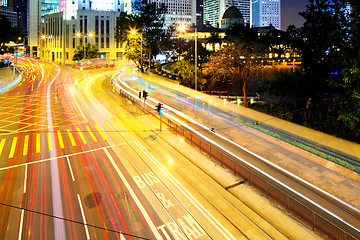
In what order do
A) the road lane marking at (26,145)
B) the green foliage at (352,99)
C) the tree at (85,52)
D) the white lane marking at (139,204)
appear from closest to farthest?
1. the white lane marking at (139,204)
2. the road lane marking at (26,145)
3. the green foliage at (352,99)
4. the tree at (85,52)

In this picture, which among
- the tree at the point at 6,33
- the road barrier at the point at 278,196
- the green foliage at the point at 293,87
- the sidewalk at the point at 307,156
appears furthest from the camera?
the tree at the point at 6,33

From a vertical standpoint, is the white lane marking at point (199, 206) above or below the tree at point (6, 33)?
below

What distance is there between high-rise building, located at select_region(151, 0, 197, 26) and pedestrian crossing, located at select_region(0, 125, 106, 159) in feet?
560

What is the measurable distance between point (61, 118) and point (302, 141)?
2208 centimetres

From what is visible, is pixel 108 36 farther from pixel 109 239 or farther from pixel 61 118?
pixel 109 239

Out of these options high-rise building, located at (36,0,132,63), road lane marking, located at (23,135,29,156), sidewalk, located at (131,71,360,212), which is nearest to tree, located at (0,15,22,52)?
high-rise building, located at (36,0,132,63)

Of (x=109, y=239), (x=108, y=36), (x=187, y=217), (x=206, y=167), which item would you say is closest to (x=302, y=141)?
(x=206, y=167)

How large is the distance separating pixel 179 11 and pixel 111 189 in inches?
7429

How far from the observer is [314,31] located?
3894 cm

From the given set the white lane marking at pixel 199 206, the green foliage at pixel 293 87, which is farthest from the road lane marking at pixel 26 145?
the green foliage at pixel 293 87

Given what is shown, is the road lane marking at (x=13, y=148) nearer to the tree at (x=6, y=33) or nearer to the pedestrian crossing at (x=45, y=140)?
the pedestrian crossing at (x=45, y=140)

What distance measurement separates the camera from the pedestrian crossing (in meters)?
Result: 18.0

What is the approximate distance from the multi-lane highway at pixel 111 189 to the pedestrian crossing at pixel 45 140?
0.22ft

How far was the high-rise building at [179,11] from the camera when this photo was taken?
182 m
